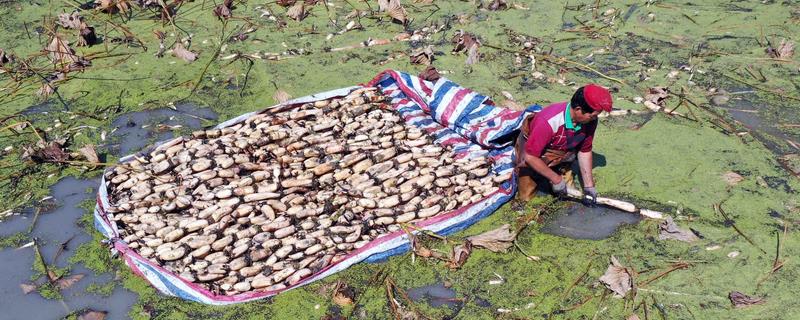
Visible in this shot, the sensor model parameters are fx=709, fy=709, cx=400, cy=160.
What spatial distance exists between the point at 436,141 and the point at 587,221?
49.8 inches

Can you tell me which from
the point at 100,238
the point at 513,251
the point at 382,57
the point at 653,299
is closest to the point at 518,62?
the point at 382,57

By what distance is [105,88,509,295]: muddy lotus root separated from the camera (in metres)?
4.14

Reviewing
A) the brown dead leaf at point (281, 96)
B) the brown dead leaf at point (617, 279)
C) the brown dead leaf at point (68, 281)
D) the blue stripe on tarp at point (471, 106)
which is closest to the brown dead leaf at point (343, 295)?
the brown dead leaf at point (617, 279)

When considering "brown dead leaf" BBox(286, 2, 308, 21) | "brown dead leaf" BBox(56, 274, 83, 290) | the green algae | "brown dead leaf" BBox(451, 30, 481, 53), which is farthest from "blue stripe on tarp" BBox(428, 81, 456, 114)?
"brown dead leaf" BBox(56, 274, 83, 290)

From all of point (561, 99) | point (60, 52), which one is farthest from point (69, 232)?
point (561, 99)

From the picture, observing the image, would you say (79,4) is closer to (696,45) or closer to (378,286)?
(378,286)

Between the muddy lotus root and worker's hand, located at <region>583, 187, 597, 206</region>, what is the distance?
0.52 meters

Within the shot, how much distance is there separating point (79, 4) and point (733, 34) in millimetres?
6815

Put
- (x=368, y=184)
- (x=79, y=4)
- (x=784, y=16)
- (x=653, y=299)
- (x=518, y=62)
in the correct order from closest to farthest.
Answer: (x=653, y=299), (x=368, y=184), (x=518, y=62), (x=784, y=16), (x=79, y=4)

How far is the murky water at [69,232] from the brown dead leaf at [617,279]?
269cm

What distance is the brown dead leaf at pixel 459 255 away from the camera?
417 centimetres

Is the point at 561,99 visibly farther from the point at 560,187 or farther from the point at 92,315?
the point at 92,315

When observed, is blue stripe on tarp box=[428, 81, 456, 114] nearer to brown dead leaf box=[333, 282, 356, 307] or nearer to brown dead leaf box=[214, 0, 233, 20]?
brown dead leaf box=[333, 282, 356, 307]

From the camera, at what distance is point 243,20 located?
290 inches
